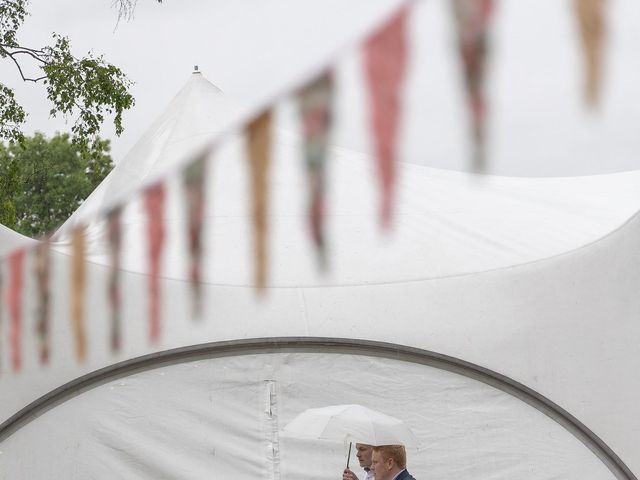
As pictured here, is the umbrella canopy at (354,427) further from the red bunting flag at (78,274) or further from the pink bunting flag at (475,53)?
the pink bunting flag at (475,53)

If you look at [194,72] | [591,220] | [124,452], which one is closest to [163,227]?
[124,452]

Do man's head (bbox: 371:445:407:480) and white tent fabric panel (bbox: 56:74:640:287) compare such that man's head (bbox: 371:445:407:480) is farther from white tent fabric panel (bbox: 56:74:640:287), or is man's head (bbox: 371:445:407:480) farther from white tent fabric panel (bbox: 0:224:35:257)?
white tent fabric panel (bbox: 0:224:35:257)

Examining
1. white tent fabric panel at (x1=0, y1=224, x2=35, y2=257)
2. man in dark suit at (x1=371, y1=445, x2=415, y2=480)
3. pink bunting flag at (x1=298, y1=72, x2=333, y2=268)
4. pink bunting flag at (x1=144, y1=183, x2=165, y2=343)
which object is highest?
white tent fabric panel at (x1=0, y1=224, x2=35, y2=257)

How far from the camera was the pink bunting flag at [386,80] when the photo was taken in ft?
6.67

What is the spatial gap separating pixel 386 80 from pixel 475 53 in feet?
0.58

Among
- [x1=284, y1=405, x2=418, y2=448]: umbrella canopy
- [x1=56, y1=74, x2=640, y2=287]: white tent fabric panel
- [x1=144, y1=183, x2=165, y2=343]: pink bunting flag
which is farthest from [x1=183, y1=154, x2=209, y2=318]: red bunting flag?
[x1=56, y1=74, x2=640, y2=287]: white tent fabric panel

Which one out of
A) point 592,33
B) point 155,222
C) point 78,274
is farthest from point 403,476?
point 592,33

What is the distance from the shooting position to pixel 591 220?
6.62 meters

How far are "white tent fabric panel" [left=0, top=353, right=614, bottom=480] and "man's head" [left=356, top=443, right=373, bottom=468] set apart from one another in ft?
3.38

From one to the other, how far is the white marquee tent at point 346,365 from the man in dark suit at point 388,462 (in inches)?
58.8

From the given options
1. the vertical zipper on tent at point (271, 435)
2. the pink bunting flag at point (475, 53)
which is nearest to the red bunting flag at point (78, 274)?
the pink bunting flag at point (475, 53)

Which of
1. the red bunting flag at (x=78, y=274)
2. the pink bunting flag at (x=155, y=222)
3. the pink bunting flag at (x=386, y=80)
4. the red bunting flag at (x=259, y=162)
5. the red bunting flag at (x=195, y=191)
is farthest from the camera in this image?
the red bunting flag at (x=78, y=274)

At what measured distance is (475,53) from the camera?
1950 millimetres

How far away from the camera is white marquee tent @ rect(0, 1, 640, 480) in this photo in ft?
19.0
